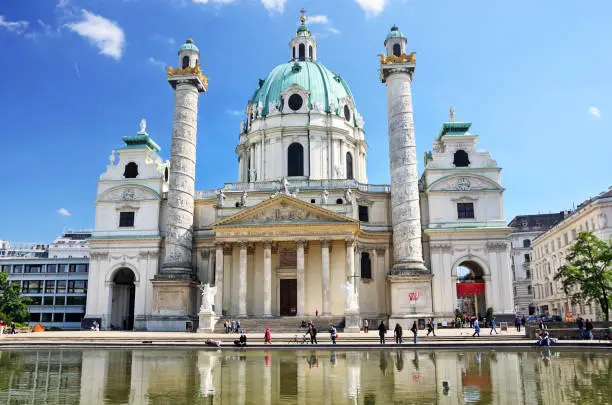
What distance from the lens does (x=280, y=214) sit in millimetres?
42875

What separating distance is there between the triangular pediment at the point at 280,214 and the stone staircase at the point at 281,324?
7.48 meters

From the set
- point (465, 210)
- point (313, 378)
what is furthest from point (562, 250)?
point (313, 378)

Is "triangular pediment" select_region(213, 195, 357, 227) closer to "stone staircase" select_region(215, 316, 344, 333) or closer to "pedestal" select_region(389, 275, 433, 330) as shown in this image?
"pedestal" select_region(389, 275, 433, 330)

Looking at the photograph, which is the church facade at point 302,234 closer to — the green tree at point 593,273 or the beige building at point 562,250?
the green tree at point 593,273

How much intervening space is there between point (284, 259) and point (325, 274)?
15.2ft

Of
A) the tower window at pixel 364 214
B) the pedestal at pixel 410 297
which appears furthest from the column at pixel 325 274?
the tower window at pixel 364 214

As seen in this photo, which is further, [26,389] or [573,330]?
[573,330]

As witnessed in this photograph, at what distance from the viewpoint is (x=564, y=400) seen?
1083 centimetres

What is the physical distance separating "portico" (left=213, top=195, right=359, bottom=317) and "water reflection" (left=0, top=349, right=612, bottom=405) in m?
19.8

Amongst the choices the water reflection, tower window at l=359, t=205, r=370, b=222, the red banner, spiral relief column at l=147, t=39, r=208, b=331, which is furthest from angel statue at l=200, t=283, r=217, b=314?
the red banner

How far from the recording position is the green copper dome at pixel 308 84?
180 ft

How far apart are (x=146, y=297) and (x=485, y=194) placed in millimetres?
30180

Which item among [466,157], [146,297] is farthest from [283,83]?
[146,297]

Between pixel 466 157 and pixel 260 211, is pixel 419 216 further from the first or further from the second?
pixel 260 211
